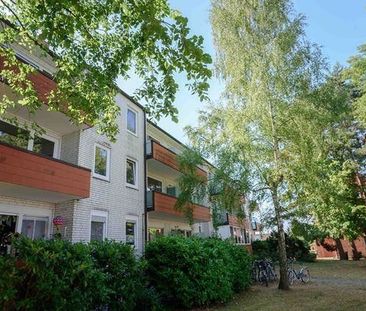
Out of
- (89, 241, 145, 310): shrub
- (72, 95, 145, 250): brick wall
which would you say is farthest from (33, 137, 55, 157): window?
(89, 241, 145, 310): shrub

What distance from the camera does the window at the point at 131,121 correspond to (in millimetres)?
17183

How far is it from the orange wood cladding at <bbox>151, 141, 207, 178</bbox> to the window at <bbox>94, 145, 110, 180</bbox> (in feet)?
11.1

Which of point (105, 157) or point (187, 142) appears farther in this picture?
point (187, 142)

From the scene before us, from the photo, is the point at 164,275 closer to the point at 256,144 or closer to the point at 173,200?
the point at 256,144

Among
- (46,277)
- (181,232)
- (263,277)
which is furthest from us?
(181,232)

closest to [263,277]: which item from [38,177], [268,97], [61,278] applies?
[268,97]

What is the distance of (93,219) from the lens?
12914 millimetres

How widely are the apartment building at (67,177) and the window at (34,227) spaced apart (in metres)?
0.01

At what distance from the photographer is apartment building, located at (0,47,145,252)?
9.78 meters

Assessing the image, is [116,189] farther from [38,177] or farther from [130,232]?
[38,177]

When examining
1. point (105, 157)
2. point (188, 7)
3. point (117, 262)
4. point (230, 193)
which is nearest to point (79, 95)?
point (188, 7)

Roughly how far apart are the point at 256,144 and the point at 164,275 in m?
6.80

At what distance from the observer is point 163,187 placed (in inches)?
827

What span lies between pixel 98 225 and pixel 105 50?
7.99 metres
